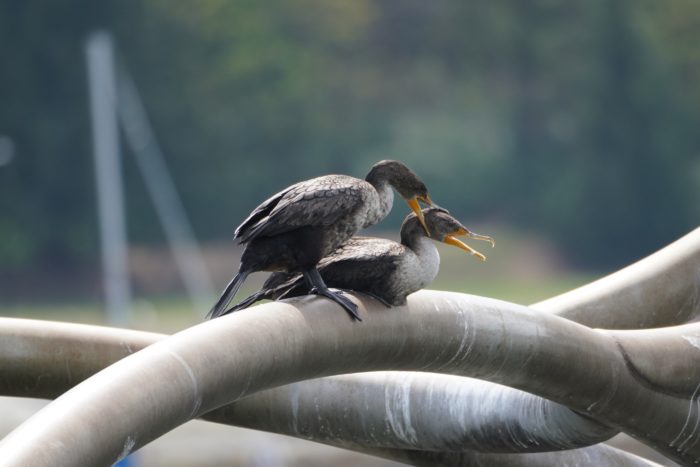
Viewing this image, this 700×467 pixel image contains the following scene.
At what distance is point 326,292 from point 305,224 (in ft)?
0.74

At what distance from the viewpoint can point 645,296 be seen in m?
4.57

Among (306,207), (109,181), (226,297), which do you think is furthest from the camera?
(109,181)

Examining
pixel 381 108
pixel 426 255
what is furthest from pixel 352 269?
pixel 381 108

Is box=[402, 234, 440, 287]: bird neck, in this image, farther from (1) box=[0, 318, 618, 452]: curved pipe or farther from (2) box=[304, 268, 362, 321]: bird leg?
(1) box=[0, 318, 618, 452]: curved pipe

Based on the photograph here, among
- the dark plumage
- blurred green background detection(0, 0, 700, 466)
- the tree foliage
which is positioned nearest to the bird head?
the dark plumage

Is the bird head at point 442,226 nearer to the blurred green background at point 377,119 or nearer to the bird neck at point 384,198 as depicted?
the bird neck at point 384,198

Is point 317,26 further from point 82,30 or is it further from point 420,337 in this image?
point 420,337

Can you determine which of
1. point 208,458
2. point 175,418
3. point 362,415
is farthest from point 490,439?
point 208,458

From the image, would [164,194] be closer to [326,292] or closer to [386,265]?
[386,265]

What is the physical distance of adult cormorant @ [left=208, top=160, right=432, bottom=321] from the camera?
3824 mm

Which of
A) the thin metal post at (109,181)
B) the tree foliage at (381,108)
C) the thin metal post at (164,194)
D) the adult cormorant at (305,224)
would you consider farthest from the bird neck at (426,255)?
the tree foliage at (381,108)

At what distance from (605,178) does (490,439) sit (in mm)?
39119

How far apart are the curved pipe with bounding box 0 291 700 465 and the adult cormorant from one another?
0.77 ft

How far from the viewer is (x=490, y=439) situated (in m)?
4.12
